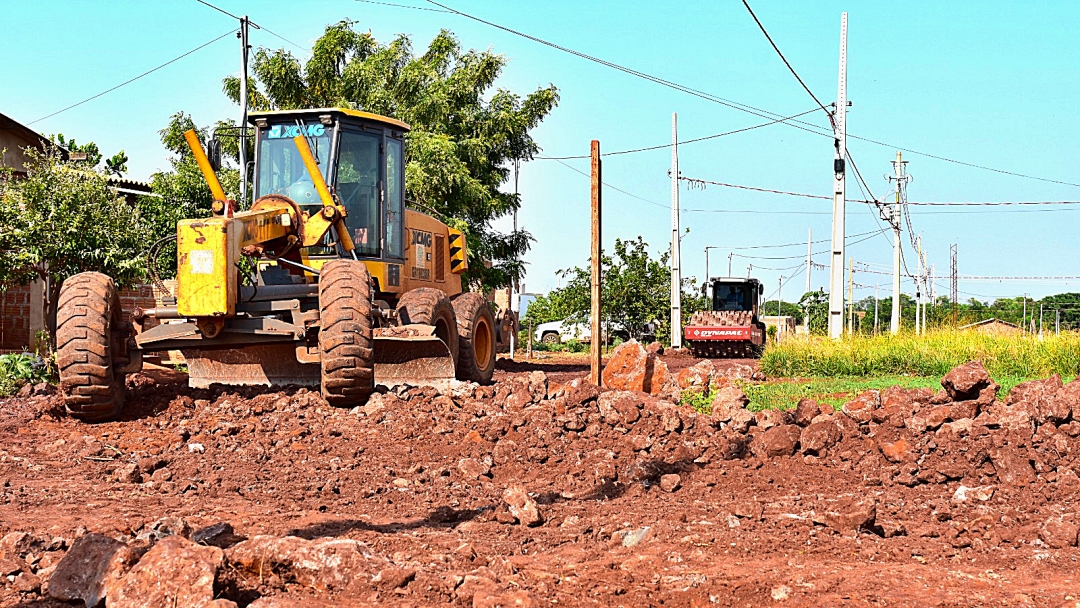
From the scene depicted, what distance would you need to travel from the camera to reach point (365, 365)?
11086mm

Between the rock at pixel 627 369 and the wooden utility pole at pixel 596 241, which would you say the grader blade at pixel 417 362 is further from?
the rock at pixel 627 369

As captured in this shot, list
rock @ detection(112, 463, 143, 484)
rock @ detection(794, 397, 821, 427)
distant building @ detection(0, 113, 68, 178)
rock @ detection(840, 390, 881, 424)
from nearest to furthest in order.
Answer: rock @ detection(112, 463, 143, 484)
rock @ detection(794, 397, 821, 427)
rock @ detection(840, 390, 881, 424)
distant building @ detection(0, 113, 68, 178)


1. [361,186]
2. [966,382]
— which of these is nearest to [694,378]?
[966,382]

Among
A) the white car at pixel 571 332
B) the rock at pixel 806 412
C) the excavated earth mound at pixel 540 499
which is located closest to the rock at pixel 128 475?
the excavated earth mound at pixel 540 499

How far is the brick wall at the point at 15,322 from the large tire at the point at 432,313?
12.7 metres

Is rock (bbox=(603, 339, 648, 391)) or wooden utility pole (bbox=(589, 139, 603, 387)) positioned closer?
wooden utility pole (bbox=(589, 139, 603, 387))

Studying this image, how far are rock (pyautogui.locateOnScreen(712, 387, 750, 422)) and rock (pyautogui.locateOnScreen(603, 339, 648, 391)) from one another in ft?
8.39

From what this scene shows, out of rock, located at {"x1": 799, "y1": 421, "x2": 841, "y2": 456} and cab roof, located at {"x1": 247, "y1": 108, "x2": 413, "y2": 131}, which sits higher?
cab roof, located at {"x1": 247, "y1": 108, "x2": 413, "y2": 131}

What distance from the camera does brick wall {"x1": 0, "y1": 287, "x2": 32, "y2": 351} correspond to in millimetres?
22625

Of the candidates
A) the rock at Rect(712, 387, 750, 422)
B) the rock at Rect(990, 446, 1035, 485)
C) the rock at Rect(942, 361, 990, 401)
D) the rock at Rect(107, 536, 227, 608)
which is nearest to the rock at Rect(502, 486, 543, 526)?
the rock at Rect(107, 536, 227, 608)

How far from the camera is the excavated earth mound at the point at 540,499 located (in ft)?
17.8

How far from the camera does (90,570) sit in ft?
17.4

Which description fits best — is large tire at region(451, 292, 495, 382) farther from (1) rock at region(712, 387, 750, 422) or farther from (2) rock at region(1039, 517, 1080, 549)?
(2) rock at region(1039, 517, 1080, 549)

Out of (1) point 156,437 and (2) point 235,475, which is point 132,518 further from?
(1) point 156,437
